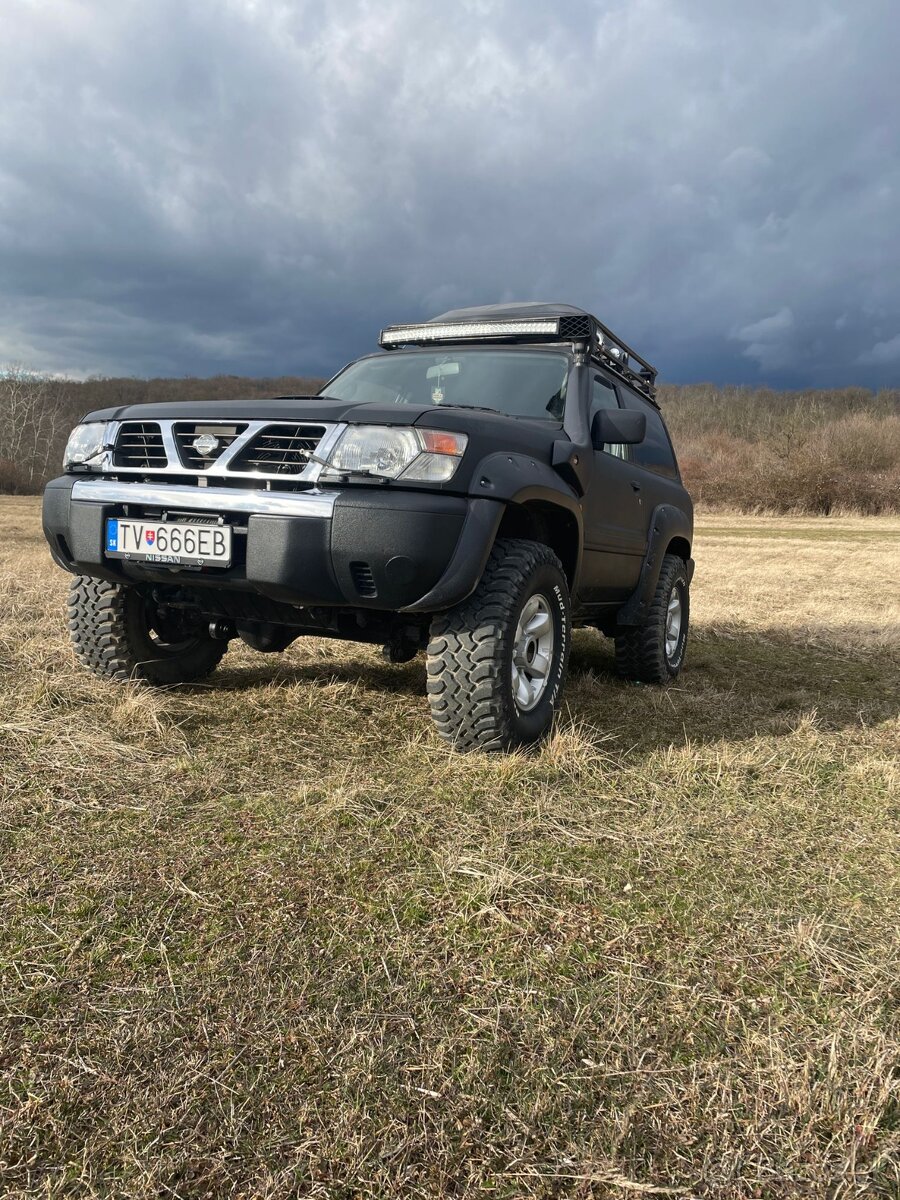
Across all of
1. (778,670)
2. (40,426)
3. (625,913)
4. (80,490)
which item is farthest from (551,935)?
(40,426)

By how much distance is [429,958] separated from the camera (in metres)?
2.05

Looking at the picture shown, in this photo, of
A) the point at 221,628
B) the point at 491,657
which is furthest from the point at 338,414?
the point at 221,628

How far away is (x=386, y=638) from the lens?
11.8 feet

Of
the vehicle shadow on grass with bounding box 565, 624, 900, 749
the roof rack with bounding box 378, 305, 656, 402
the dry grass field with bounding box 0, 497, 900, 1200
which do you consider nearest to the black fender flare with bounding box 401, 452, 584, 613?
the dry grass field with bounding box 0, 497, 900, 1200

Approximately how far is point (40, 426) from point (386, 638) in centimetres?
8734

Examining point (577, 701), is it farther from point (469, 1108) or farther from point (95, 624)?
point (469, 1108)

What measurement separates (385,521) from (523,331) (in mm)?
2294

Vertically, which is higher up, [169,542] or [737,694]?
[169,542]

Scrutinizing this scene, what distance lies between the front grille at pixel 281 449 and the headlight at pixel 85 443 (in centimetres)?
82

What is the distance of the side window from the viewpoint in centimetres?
455

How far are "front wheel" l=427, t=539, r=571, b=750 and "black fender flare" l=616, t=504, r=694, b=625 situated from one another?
6.09 ft

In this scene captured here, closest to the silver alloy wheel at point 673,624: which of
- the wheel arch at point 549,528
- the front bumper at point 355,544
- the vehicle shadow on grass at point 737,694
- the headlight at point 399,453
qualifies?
the vehicle shadow on grass at point 737,694

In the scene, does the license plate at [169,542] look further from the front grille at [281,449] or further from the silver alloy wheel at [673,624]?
the silver alloy wheel at [673,624]

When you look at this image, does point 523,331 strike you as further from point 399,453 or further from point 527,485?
point 399,453
